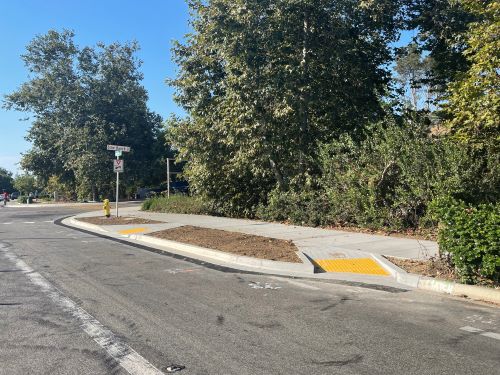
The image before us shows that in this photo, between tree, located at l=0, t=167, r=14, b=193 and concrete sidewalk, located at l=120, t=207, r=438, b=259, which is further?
tree, located at l=0, t=167, r=14, b=193

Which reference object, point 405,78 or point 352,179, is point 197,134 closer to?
point 352,179

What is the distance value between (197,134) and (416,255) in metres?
11.5

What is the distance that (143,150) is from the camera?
44.6m

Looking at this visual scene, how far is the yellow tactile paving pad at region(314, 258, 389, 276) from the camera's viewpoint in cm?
843

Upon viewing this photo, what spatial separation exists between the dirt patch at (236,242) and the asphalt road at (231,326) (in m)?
1.63

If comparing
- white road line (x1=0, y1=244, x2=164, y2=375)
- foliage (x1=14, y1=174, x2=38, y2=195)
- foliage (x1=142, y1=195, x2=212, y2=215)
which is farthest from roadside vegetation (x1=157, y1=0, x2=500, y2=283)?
foliage (x1=14, y1=174, x2=38, y2=195)

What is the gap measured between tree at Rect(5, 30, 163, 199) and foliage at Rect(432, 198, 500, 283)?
36776 millimetres

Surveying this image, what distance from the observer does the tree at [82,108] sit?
138 ft

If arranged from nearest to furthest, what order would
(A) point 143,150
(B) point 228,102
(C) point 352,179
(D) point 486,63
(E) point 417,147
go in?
1. (D) point 486,63
2. (E) point 417,147
3. (C) point 352,179
4. (B) point 228,102
5. (A) point 143,150

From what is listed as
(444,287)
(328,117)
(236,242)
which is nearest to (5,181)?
(328,117)

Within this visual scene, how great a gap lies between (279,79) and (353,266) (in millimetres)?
7874

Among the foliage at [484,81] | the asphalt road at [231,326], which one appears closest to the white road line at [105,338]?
the asphalt road at [231,326]

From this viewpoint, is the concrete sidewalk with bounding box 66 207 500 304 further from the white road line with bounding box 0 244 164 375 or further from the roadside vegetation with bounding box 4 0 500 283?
the white road line with bounding box 0 244 164 375

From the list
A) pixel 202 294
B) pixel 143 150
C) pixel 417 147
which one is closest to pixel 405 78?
pixel 143 150
